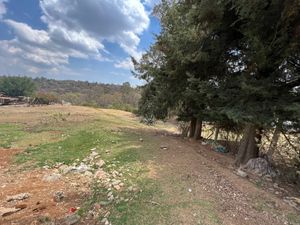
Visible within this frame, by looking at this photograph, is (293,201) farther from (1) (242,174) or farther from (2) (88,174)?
(2) (88,174)

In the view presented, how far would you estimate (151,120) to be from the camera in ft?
48.5

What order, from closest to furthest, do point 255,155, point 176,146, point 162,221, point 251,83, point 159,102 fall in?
point 162,221 → point 251,83 → point 255,155 → point 176,146 → point 159,102

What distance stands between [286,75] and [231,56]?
2.23 meters

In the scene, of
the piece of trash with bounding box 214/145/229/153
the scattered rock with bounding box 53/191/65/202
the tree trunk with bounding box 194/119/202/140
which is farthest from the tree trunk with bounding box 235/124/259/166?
the scattered rock with bounding box 53/191/65/202

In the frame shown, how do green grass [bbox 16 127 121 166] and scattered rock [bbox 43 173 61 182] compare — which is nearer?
scattered rock [bbox 43 173 61 182]

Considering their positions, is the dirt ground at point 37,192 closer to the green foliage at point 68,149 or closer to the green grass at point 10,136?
the green foliage at point 68,149

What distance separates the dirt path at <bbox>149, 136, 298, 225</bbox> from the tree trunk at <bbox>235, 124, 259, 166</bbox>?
504 mm

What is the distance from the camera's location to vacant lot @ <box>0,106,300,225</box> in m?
4.75

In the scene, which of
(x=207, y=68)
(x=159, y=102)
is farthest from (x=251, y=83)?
(x=159, y=102)

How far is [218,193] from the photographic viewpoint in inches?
219

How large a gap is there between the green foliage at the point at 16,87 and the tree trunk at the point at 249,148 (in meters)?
77.8

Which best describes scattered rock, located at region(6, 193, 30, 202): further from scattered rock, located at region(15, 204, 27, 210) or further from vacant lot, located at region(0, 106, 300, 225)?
scattered rock, located at region(15, 204, 27, 210)

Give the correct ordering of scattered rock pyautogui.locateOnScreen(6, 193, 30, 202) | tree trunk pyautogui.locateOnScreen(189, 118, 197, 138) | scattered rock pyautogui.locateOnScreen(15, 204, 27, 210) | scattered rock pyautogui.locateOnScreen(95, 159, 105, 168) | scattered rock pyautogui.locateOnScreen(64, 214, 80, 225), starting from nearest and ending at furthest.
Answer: scattered rock pyautogui.locateOnScreen(64, 214, 80, 225), scattered rock pyautogui.locateOnScreen(15, 204, 27, 210), scattered rock pyautogui.locateOnScreen(6, 193, 30, 202), scattered rock pyautogui.locateOnScreen(95, 159, 105, 168), tree trunk pyautogui.locateOnScreen(189, 118, 197, 138)

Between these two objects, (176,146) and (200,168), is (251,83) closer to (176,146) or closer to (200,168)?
(200,168)
